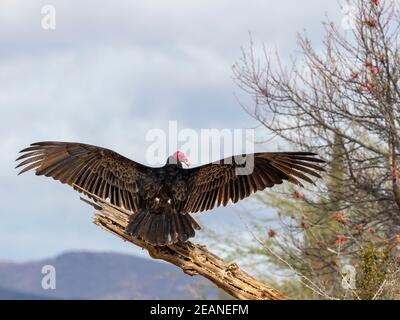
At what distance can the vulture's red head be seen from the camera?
320 inches

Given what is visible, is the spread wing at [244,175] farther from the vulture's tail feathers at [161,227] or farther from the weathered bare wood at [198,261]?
the weathered bare wood at [198,261]

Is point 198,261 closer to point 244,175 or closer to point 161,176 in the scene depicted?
point 161,176

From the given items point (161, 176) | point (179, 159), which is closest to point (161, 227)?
point (161, 176)

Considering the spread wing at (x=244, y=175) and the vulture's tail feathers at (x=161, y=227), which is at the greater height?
the spread wing at (x=244, y=175)

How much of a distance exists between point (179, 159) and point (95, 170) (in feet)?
2.54

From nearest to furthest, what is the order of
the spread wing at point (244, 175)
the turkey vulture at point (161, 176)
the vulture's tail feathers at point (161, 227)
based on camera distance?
the vulture's tail feathers at point (161, 227) → the turkey vulture at point (161, 176) → the spread wing at point (244, 175)

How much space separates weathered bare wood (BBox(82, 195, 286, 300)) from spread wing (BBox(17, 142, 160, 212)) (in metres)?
0.29

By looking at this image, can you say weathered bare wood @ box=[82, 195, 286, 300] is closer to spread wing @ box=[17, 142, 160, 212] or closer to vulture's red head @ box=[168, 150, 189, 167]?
spread wing @ box=[17, 142, 160, 212]

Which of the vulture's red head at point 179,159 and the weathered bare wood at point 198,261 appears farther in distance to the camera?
the vulture's red head at point 179,159

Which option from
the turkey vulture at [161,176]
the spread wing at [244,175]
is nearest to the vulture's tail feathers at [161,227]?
the turkey vulture at [161,176]

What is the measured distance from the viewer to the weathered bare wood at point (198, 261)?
24.1 ft

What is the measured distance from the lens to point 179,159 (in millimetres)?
8172

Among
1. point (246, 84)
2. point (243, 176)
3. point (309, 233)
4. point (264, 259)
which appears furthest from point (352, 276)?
point (264, 259)
